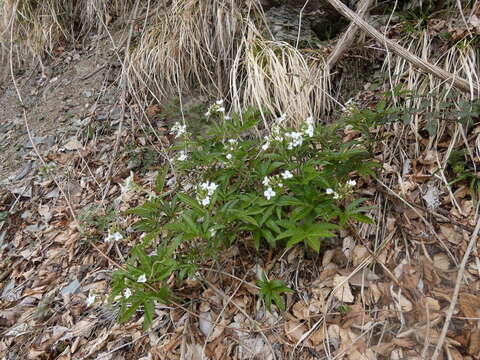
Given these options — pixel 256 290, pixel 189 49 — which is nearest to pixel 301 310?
pixel 256 290

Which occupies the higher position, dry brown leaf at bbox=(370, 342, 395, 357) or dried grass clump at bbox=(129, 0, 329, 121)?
dried grass clump at bbox=(129, 0, 329, 121)

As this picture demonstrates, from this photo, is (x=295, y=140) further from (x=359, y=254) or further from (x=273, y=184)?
(x=359, y=254)

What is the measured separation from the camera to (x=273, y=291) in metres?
1.38

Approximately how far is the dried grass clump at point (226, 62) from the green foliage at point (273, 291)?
99cm

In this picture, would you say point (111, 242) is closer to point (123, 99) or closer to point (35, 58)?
point (123, 99)

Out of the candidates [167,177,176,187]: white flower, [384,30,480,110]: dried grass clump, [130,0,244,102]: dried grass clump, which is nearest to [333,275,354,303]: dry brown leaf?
[384,30,480,110]: dried grass clump

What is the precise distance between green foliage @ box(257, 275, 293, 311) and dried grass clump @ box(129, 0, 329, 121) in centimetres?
99

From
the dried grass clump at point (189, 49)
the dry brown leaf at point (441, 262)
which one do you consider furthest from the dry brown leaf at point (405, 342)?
the dried grass clump at point (189, 49)

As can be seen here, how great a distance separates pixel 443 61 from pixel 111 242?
6.80ft

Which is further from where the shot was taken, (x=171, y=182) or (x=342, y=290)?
(x=171, y=182)

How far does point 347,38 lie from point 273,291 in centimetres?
153

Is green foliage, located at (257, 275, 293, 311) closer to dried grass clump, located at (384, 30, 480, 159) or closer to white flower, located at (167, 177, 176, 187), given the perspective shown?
dried grass clump, located at (384, 30, 480, 159)

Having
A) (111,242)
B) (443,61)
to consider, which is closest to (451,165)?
(443,61)

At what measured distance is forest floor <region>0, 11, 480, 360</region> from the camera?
1.25 metres
